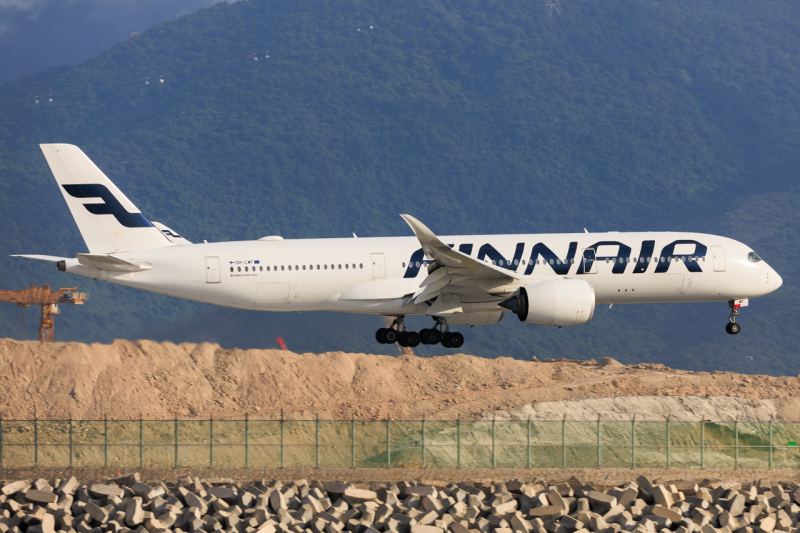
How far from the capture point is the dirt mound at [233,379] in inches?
2493

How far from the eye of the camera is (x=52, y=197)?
187 m

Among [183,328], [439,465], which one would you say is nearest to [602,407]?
[439,465]

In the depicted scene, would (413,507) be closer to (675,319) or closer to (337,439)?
(337,439)

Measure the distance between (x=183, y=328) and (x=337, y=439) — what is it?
40.9m

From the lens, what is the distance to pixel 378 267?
4372 centimetres

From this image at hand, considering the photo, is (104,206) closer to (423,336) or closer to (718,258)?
(423,336)

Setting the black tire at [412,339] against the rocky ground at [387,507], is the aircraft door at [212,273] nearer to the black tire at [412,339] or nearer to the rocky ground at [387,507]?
the rocky ground at [387,507]

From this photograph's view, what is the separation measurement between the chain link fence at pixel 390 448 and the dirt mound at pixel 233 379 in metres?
20.0

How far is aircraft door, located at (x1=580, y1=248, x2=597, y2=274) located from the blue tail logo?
20298 mm

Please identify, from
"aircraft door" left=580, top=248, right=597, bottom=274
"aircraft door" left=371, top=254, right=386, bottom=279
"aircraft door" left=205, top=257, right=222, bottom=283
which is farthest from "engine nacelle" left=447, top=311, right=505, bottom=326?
"aircraft door" left=205, top=257, right=222, bottom=283

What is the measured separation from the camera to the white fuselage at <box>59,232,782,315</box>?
4319cm

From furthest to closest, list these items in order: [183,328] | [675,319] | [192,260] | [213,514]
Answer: [675,319] < [183,328] < [192,260] < [213,514]

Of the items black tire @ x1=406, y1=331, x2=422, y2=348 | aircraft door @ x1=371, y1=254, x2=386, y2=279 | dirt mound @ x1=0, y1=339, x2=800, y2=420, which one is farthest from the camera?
dirt mound @ x1=0, y1=339, x2=800, y2=420

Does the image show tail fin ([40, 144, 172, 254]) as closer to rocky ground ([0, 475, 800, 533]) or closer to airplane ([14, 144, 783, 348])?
airplane ([14, 144, 783, 348])
